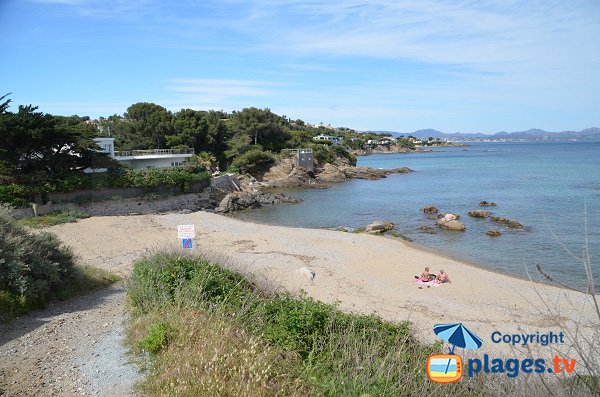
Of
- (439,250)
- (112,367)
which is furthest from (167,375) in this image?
(439,250)

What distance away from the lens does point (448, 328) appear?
16.1 feet

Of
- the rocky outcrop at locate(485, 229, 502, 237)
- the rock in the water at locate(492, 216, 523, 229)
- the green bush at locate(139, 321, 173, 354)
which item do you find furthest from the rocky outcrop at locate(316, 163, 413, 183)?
the green bush at locate(139, 321, 173, 354)

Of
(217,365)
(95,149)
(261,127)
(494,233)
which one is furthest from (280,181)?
(217,365)

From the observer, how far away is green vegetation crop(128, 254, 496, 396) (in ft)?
16.5

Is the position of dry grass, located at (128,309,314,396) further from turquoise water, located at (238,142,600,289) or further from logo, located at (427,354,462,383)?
turquoise water, located at (238,142,600,289)

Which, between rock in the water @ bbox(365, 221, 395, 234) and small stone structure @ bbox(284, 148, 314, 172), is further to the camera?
small stone structure @ bbox(284, 148, 314, 172)

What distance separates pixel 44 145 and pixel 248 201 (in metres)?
16.2

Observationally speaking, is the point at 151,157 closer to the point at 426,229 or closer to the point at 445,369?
the point at 426,229

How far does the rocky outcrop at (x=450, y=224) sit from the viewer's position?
2809 cm

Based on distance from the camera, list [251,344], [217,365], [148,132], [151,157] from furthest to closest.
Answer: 1. [148,132]
2. [151,157]
3. [251,344]
4. [217,365]

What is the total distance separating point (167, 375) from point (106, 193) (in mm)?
26761

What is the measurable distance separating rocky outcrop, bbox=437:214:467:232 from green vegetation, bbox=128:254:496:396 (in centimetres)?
2128

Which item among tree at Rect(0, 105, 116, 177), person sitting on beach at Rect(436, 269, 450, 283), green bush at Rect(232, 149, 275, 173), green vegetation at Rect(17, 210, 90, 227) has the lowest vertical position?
person sitting on beach at Rect(436, 269, 450, 283)

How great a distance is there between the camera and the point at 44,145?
2692cm
